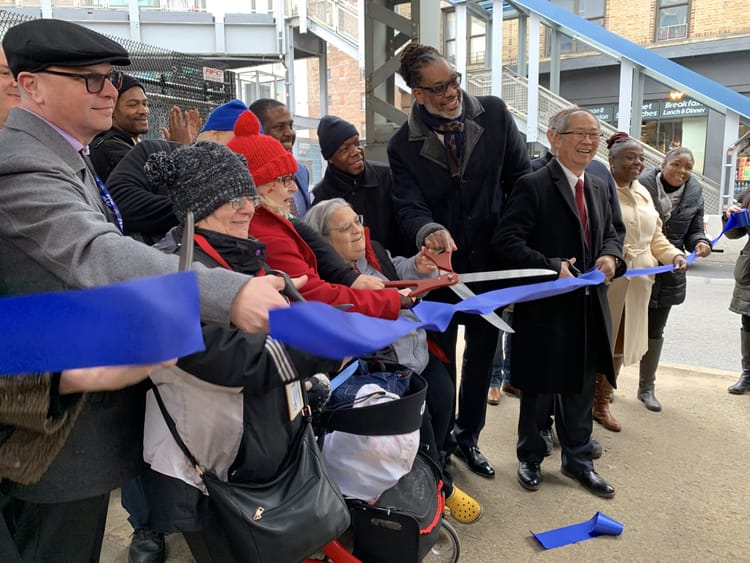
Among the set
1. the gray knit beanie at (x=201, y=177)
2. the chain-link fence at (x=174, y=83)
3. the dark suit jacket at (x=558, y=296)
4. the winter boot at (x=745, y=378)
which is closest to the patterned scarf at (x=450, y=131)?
the dark suit jacket at (x=558, y=296)

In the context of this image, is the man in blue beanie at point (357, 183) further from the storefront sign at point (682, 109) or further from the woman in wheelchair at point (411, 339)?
the storefront sign at point (682, 109)

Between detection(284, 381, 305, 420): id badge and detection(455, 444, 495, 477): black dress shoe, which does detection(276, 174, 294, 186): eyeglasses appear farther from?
detection(455, 444, 495, 477): black dress shoe

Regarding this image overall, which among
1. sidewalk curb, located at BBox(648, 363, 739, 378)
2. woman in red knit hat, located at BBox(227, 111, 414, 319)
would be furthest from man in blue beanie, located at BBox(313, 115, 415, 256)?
sidewalk curb, located at BBox(648, 363, 739, 378)

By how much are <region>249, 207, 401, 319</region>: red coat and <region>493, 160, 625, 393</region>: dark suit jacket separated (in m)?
1.17

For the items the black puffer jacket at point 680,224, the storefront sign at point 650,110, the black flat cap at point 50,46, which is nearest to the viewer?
the black flat cap at point 50,46

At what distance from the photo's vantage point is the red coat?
191cm

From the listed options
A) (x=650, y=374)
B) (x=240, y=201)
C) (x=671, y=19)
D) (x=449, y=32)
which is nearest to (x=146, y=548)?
(x=240, y=201)

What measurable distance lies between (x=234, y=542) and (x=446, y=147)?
2180mm

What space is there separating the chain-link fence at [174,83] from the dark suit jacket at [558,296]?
3.76 metres

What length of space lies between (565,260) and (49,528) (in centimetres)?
245

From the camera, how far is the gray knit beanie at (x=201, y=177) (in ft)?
5.38

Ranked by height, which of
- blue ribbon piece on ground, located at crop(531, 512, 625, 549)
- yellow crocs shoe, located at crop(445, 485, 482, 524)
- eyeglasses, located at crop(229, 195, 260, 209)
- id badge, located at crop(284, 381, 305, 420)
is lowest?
blue ribbon piece on ground, located at crop(531, 512, 625, 549)

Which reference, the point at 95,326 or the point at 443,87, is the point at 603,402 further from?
the point at 95,326

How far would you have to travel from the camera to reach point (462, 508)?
→ 8.91 ft
